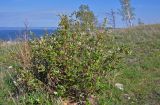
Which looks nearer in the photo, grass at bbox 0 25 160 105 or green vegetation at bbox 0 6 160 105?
green vegetation at bbox 0 6 160 105

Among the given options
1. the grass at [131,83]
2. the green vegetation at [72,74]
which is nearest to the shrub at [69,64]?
the green vegetation at [72,74]

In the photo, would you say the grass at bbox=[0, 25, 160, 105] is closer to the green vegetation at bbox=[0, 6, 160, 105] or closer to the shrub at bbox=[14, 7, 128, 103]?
the green vegetation at bbox=[0, 6, 160, 105]

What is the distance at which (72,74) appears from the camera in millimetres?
7902

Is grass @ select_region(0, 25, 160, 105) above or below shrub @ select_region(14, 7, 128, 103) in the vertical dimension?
below

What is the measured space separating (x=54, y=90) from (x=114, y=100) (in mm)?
1386

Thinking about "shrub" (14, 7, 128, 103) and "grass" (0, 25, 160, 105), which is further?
"grass" (0, 25, 160, 105)

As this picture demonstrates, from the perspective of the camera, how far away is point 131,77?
10.0 metres

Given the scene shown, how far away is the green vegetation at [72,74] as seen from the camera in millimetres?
7977

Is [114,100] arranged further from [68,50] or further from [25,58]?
[25,58]

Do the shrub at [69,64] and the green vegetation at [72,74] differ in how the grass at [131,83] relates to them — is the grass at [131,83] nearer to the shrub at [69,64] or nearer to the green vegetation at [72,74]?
the green vegetation at [72,74]

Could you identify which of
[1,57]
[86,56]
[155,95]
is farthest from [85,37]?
[1,57]

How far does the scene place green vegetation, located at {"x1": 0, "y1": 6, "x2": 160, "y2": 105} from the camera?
7977 millimetres

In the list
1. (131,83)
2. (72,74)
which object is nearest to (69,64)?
(72,74)

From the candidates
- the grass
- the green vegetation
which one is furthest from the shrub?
the grass
